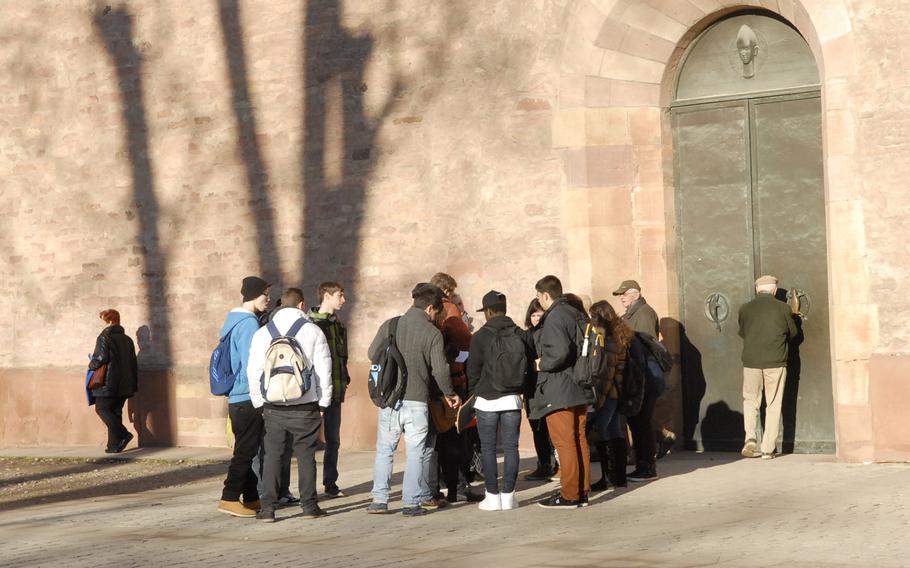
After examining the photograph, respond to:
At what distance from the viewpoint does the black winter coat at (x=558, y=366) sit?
995 cm

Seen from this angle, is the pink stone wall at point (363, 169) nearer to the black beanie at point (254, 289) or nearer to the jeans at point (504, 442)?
the jeans at point (504, 442)

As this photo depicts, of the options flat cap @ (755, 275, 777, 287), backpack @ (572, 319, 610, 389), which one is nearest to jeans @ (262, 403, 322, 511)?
backpack @ (572, 319, 610, 389)

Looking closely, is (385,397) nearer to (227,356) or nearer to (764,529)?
(227,356)

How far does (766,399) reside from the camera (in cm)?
1279

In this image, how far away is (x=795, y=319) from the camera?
13.1 metres

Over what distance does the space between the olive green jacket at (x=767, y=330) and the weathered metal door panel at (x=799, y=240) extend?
0.37 meters

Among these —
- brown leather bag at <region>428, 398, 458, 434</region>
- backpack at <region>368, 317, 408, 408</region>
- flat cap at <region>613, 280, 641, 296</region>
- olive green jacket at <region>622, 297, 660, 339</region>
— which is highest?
flat cap at <region>613, 280, 641, 296</region>

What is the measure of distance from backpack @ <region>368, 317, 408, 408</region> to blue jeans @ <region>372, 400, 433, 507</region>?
0.09m

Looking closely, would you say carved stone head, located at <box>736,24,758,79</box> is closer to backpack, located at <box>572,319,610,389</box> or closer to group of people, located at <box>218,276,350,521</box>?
backpack, located at <box>572,319,610,389</box>

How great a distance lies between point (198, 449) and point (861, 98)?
7.85 meters

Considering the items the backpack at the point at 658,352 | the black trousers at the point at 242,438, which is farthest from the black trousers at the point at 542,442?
the black trousers at the point at 242,438

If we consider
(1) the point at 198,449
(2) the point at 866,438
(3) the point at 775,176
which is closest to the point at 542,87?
(3) the point at 775,176

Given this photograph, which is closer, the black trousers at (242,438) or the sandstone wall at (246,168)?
the black trousers at (242,438)

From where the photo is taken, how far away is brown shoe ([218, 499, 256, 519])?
10289mm
